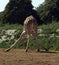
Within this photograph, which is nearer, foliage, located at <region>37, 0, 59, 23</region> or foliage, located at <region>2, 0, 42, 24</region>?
foliage, located at <region>2, 0, 42, 24</region>

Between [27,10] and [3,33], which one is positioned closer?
[3,33]

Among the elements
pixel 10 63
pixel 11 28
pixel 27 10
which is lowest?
pixel 10 63

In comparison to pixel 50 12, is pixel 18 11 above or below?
above

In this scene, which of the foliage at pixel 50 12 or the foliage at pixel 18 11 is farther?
the foliage at pixel 50 12

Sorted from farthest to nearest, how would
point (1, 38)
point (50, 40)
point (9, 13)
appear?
1. point (9, 13)
2. point (1, 38)
3. point (50, 40)

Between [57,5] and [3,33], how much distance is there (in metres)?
27.4

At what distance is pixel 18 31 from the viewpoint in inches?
935

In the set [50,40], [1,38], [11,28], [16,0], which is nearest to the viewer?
[50,40]

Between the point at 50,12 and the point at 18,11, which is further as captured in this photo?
the point at 50,12

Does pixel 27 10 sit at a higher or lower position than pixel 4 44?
higher

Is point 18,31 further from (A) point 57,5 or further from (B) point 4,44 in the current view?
(A) point 57,5

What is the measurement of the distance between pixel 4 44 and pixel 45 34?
248 centimetres

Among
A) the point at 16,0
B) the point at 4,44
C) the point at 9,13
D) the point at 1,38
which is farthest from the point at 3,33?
the point at 16,0

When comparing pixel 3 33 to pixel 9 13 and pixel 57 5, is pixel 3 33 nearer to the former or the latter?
pixel 9 13
